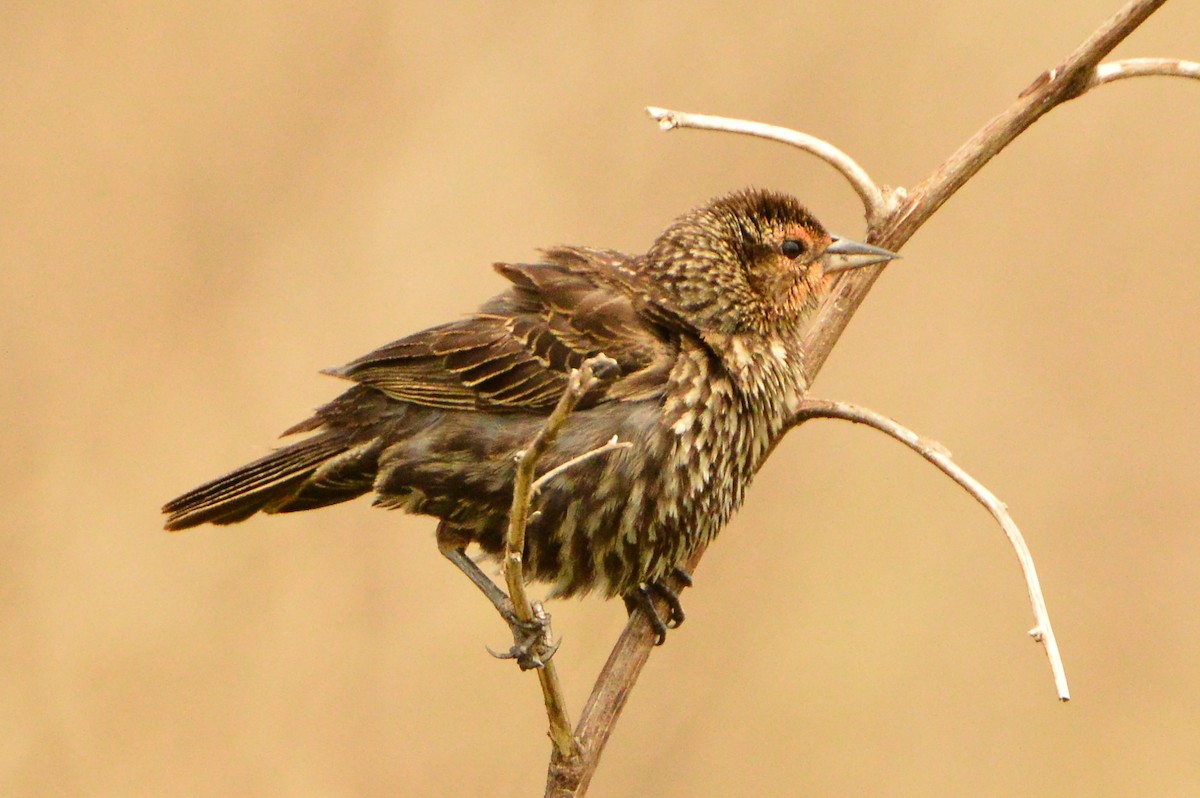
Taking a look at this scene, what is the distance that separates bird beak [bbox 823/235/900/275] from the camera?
3811mm

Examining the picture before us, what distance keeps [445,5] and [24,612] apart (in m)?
2.34

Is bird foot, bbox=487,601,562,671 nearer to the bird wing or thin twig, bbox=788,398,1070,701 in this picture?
the bird wing

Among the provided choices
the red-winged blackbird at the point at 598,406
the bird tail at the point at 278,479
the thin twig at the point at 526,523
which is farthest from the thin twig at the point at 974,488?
the bird tail at the point at 278,479

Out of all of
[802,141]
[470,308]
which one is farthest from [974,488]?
[470,308]

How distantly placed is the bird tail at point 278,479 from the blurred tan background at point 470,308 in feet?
0.71

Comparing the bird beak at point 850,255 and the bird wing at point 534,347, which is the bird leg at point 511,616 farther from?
the bird beak at point 850,255

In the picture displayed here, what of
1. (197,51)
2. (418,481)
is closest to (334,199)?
(197,51)

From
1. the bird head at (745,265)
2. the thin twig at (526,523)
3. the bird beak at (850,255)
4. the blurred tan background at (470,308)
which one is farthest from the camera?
the blurred tan background at (470,308)

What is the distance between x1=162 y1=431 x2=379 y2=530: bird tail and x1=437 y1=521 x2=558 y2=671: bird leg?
0.29 metres

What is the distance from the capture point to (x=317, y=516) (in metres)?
4.57

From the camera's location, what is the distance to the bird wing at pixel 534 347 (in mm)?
3953

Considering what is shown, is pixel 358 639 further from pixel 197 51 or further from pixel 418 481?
pixel 197 51

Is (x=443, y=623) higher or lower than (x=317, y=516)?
lower

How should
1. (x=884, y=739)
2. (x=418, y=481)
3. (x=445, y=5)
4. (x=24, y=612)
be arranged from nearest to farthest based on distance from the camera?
(x=418, y=481) < (x=24, y=612) < (x=884, y=739) < (x=445, y=5)
